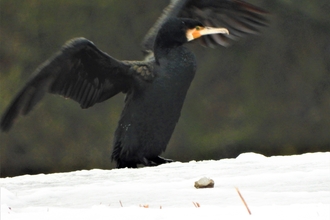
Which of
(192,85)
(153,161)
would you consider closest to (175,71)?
(153,161)

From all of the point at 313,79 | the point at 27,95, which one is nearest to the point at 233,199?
the point at 27,95

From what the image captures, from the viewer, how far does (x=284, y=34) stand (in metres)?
6.58

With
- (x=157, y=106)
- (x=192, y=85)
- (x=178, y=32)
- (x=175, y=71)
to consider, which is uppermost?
(x=178, y=32)

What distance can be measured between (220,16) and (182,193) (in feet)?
5.20

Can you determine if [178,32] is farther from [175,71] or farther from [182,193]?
[182,193]

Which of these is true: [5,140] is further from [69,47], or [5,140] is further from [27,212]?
[27,212]

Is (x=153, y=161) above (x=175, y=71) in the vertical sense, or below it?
below

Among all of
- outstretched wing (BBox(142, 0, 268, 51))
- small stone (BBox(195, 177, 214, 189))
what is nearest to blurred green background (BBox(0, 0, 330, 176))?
outstretched wing (BBox(142, 0, 268, 51))

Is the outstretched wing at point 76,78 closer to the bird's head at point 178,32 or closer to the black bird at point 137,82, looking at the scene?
the black bird at point 137,82

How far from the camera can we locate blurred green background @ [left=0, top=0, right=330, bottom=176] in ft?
20.1

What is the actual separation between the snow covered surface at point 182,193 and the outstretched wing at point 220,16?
0.75m

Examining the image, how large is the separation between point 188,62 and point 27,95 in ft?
1.90

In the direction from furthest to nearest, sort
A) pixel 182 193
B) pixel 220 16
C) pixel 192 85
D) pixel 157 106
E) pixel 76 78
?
pixel 192 85
pixel 220 16
pixel 76 78
pixel 157 106
pixel 182 193

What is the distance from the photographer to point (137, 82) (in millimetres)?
2545
